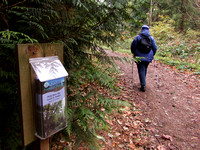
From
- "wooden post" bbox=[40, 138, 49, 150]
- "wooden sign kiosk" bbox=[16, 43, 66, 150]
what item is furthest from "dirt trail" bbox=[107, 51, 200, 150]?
"wooden sign kiosk" bbox=[16, 43, 66, 150]

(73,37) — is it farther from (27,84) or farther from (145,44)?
(145,44)

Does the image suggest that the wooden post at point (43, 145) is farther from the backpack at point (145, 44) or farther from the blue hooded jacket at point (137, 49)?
the backpack at point (145, 44)

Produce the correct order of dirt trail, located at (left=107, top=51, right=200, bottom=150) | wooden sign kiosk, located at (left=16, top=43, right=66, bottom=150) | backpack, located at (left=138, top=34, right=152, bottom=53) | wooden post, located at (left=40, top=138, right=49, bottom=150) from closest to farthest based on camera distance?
wooden sign kiosk, located at (left=16, top=43, right=66, bottom=150) < wooden post, located at (left=40, top=138, right=49, bottom=150) < dirt trail, located at (left=107, top=51, right=200, bottom=150) < backpack, located at (left=138, top=34, right=152, bottom=53)

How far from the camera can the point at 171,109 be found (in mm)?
4867

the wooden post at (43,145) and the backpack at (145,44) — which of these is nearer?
the wooden post at (43,145)

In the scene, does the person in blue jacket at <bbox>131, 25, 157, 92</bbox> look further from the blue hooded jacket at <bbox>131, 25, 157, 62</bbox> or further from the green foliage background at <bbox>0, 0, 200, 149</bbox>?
the green foliage background at <bbox>0, 0, 200, 149</bbox>

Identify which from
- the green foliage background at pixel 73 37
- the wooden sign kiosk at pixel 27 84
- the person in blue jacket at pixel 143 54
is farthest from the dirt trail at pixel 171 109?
the wooden sign kiosk at pixel 27 84

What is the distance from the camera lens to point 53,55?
64.0 inches

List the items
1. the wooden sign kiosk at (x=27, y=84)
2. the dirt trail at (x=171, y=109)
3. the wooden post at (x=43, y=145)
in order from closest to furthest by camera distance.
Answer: the wooden sign kiosk at (x=27, y=84) → the wooden post at (x=43, y=145) → the dirt trail at (x=171, y=109)

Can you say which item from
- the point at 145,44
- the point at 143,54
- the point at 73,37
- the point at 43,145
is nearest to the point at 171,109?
the point at 143,54

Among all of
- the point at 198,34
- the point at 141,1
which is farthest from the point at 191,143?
the point at 198,34

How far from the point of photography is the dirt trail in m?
3.51

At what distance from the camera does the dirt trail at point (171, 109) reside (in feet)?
11.5

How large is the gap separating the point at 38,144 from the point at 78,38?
164 cm
